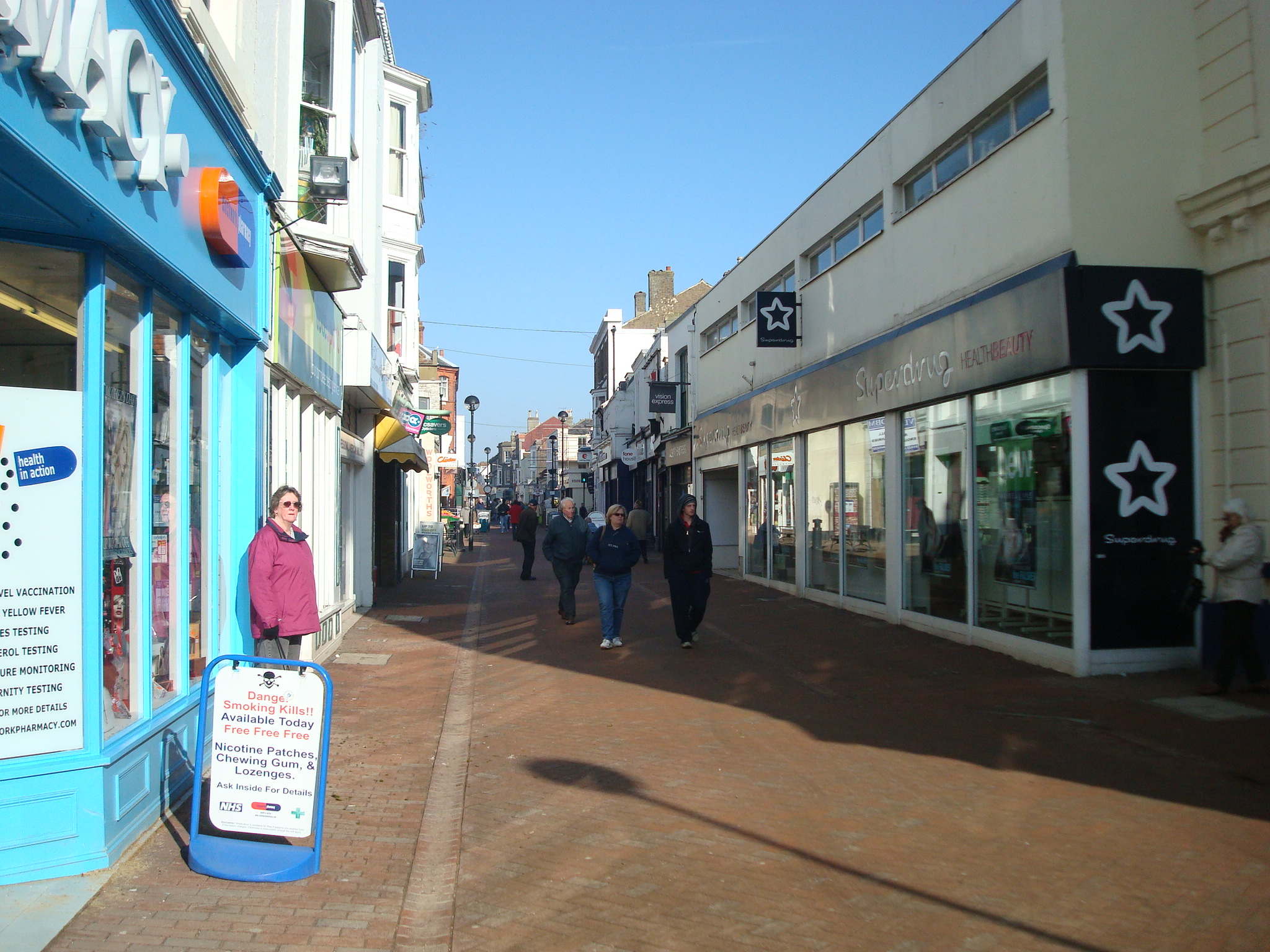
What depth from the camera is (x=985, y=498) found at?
11.4 meters

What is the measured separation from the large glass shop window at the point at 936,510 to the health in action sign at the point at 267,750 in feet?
29.4

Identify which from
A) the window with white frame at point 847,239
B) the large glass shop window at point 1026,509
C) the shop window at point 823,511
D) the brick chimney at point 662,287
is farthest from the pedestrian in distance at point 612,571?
the brick chimney at point 662,287

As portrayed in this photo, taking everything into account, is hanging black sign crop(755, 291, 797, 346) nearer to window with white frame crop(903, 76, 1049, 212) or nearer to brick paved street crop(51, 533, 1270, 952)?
window with white frame crop(903, 76, 1049, 212)

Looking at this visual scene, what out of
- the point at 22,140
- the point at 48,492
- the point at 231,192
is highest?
the point at 231,192

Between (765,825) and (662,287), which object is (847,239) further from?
(662,287)

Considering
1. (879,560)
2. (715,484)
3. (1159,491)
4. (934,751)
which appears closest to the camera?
(934,751)

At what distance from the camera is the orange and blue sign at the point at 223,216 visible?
19.6ft

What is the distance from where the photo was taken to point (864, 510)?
15016mm

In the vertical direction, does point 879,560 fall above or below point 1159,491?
below

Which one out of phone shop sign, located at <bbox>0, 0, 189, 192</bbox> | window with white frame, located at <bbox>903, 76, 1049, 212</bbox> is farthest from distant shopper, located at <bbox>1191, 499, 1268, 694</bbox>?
phone shop sign, located at <bbox>0, 0, 189, 192</bbox>

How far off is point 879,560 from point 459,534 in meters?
21.8

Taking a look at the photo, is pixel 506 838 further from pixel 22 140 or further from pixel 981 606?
pixel 981 606

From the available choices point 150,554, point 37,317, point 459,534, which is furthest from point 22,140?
point 459,534

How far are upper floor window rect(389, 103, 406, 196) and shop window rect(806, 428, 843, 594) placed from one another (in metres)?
9.24
